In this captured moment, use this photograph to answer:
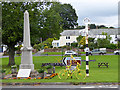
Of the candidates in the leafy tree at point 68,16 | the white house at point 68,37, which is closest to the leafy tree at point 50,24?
the white house at point 68,37

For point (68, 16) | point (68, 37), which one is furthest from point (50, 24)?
point (68, 16)

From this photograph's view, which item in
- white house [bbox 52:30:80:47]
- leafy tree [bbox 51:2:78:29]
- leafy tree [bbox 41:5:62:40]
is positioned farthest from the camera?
leafy tree [bbox 51:2:78:29]

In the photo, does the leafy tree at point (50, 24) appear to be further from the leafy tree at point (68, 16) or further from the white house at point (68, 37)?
the leafy tree at point (68, 16)

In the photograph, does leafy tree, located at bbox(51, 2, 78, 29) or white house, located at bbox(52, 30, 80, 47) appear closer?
white house, located at bbox(52, 30, 80, 47)

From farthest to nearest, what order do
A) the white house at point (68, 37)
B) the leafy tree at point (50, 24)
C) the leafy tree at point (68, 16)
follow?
the leafy tree at point (68, 16)
the white house at point (68, 37)
the leafy tree at point (50, 24)

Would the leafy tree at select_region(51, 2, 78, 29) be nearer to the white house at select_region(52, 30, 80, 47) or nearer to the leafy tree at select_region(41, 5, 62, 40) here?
the white house at select_region(52, 30, 80, 47)

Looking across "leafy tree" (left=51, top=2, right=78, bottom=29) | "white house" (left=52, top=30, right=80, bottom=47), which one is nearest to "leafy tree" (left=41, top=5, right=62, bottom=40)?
"white house" (left=52, top=30, right=80, bottom=47)

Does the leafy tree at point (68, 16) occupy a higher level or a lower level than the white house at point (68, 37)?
higher

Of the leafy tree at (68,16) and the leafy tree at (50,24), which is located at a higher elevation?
the leafy tree at (68,16)

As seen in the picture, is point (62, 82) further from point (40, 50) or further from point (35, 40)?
point (40, 50)

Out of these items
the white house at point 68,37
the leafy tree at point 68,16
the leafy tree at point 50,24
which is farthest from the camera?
the leafy tree at point 68,16

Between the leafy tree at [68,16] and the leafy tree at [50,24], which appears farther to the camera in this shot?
the leafy tree at [68,16]

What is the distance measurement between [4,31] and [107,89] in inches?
651

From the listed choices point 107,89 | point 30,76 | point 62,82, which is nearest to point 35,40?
point 30,76
